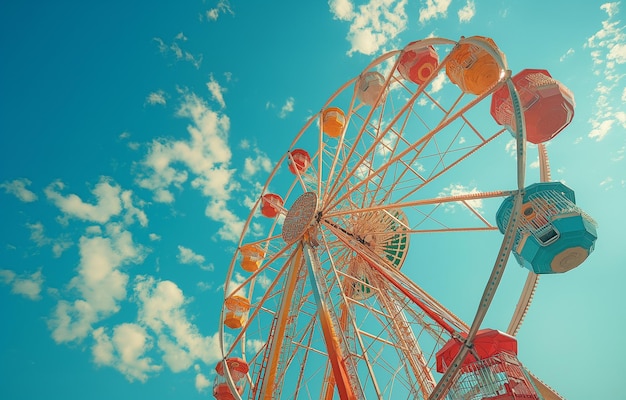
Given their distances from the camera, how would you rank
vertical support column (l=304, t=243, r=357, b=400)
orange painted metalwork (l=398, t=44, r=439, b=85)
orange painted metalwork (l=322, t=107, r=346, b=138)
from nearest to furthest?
vertical support column (l=304, t=243, r=357, b=400), orange painted metalwork (l=398, t=44, r=439, b=85), orange painted metalwork (l=322, t=107, r=346, b=138)

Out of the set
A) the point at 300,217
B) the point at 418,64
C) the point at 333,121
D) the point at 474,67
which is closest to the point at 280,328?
the point at 300,217

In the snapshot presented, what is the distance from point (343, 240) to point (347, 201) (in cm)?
206

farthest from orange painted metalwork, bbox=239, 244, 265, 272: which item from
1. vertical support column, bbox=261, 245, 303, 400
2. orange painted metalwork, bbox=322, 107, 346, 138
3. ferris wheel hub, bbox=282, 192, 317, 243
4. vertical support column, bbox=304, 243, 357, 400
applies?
vertical support column, bbox=304, 243, 357, 400

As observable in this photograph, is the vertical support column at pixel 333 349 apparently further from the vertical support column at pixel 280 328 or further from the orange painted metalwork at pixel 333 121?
the orange painted metalwork at pixel 333 121

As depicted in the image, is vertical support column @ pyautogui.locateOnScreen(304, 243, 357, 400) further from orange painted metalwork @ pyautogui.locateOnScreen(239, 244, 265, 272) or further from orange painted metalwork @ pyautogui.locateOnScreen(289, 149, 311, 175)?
Answer: orange painted metalwork @ pyautogui.locateOnScreen(289, 149, 311, 175)

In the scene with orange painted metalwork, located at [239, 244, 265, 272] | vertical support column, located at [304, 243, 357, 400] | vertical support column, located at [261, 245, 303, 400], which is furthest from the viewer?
orange painted metalwork, located at [239, 244, 265, 272]

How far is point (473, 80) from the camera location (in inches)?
427

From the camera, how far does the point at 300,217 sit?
12.9 metres

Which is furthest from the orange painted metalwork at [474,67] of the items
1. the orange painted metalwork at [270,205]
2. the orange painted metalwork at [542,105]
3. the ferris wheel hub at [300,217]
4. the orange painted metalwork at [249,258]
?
the orange painted metalwork at [249,258]

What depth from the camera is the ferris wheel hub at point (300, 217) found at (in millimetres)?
12242

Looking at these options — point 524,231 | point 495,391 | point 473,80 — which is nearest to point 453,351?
point 495,391

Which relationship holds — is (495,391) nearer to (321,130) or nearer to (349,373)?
(349,373)

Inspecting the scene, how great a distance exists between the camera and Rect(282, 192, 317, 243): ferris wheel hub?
40.2 feet

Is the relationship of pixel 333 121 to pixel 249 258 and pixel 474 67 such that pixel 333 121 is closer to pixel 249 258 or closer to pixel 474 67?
pixel 474 67
